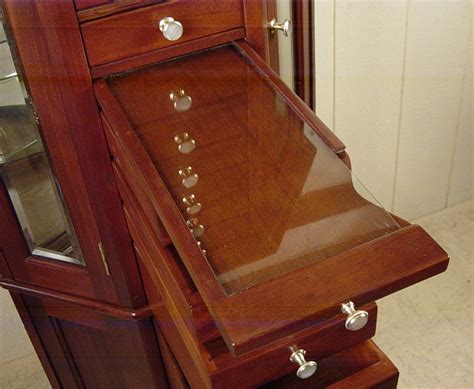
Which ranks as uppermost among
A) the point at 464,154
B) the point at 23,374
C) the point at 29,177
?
the point at 29,177

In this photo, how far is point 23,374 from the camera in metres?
1.37

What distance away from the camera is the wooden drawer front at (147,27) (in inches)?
26.5

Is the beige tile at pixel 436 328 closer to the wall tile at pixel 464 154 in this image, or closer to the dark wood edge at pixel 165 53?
the wall tile at pixel 464 154

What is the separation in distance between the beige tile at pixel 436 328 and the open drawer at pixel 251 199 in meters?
0.81

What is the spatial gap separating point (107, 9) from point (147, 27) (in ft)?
0.16

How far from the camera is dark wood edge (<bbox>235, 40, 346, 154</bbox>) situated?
25.0 inches

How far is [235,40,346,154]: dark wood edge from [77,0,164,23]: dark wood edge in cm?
12

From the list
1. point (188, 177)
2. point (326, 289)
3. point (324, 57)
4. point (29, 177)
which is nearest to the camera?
point (326, 289)

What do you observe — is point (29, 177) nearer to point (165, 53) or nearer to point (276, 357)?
point (165, 53)

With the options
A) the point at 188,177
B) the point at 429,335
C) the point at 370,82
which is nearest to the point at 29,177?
the point at 188,177

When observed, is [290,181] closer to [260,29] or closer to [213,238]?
[213,238]

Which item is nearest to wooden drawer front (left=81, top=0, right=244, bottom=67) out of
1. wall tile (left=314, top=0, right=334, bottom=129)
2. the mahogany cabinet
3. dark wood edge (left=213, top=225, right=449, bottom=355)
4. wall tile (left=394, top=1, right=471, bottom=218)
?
the mahogany cabinet

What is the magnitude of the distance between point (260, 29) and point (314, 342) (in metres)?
0.36

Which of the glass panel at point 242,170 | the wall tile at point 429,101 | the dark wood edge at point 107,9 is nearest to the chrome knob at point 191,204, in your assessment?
the glass panel at point 242,170
